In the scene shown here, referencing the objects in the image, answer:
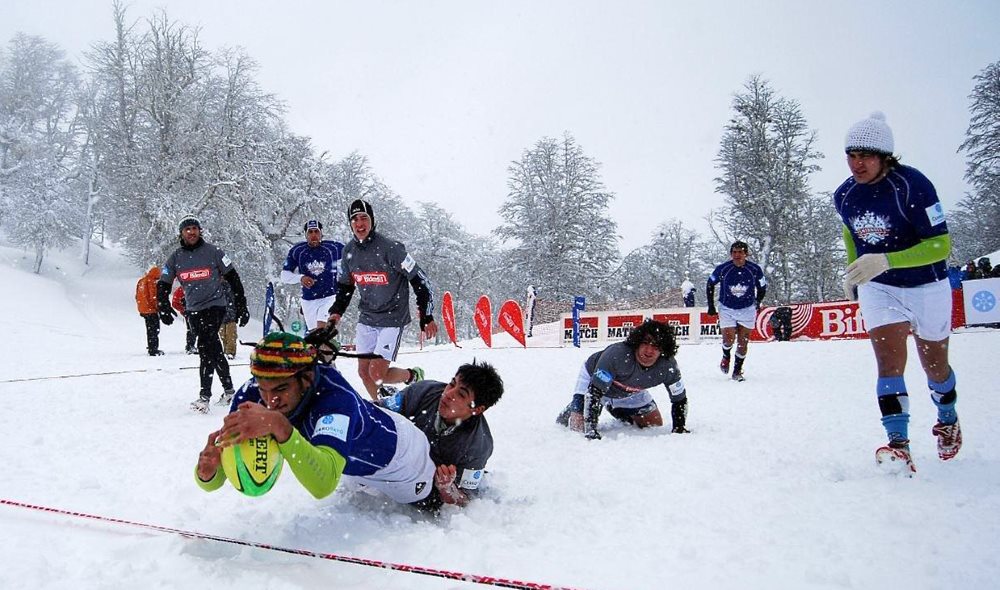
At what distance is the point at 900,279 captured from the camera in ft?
11.3

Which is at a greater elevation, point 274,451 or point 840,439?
point 274,451

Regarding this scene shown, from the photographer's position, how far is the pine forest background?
26.3 meters

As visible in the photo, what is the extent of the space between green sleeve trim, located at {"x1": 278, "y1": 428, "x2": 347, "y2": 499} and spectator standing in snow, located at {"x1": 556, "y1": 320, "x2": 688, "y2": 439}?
3.23m

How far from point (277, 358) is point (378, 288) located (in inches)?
138

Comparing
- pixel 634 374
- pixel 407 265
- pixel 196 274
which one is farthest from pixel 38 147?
pixel 634 374

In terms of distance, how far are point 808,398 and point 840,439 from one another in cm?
230

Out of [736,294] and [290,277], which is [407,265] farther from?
[736,294]

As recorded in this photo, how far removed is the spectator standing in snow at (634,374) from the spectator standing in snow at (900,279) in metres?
1.79

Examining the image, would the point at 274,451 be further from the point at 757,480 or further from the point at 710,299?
the point at 710,299

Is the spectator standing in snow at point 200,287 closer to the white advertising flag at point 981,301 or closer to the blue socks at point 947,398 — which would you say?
the blue socks at point 947,398

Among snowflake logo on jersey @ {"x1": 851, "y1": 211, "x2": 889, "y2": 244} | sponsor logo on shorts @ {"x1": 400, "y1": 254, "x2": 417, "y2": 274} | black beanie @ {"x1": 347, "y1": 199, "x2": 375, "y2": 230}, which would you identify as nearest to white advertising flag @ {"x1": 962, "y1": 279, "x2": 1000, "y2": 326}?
snowflake logo on jersey @ {"x1": 851, "y1": 211, "x2": 889, "y2": 244}

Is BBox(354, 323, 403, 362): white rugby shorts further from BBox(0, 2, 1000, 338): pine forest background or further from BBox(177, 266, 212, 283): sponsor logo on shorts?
BBox(0, 2, 1000, 338): pine forest background

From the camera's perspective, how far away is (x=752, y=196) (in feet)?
99.7

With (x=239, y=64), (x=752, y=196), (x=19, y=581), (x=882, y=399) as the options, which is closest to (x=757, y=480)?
(x=882, y=399)
